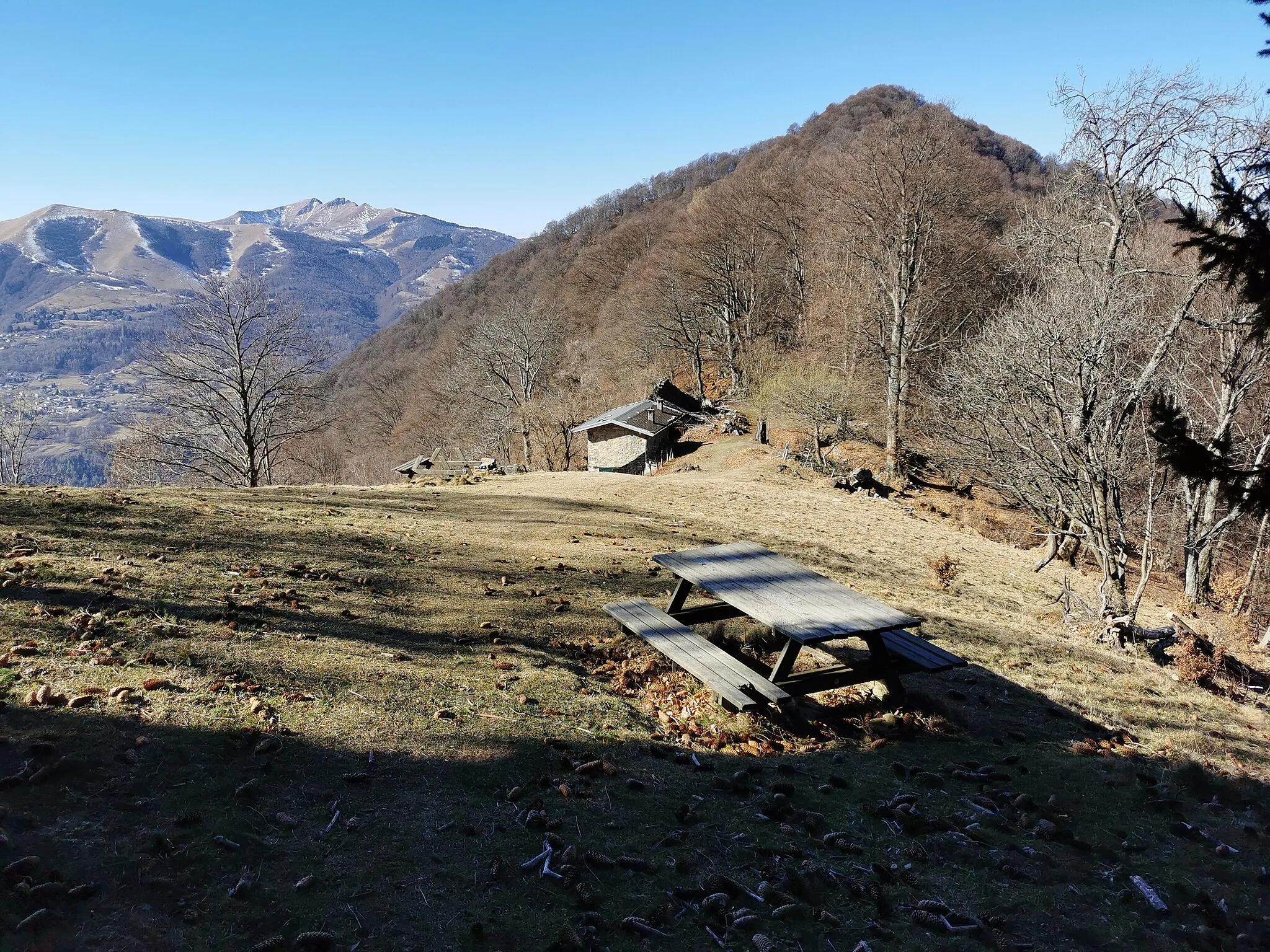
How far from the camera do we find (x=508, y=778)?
4.50 meters

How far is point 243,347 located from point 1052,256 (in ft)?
80.4

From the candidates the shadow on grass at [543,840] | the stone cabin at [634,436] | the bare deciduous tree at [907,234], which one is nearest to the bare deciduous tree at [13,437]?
the stone cabin at [634,436]

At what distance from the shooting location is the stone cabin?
34281 mm

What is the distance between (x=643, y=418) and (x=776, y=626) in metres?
29.6

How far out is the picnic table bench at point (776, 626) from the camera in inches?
229

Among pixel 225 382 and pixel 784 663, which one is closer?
pixel 784 663

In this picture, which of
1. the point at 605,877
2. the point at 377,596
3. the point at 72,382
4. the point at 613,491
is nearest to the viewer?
the point at 605,877

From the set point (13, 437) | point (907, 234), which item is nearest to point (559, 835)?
point (907, 234)

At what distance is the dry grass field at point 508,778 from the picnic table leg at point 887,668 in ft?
0.61

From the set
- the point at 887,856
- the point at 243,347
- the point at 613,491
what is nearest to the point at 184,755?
the point at 887,856

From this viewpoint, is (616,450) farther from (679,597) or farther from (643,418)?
(679,597)

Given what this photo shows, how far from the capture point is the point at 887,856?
4.28 meters

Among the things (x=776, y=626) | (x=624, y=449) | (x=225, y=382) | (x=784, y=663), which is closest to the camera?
(x=776, y=626)

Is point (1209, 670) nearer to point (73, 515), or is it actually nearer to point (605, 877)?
point (605, 877)
